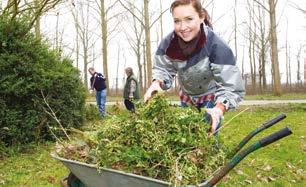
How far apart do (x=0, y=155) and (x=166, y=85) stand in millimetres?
4721

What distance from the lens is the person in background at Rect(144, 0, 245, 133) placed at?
9.87 feet

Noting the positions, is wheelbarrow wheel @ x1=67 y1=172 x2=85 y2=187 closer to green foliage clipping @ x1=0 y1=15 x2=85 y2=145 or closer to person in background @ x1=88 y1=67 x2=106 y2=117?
green foliage clipping @ x1=0 y1=15 x2=85 y2=145

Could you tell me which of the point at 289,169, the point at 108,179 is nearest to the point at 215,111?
the point at 108,179

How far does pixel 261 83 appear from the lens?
32.5m

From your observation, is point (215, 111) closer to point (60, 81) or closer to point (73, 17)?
point (60, 81)

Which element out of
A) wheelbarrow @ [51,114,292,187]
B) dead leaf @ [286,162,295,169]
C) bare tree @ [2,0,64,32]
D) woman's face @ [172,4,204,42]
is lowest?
dead leaf @ [286,162,295,169]

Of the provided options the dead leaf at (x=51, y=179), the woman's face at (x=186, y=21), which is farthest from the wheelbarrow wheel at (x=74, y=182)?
the dead leaf at (x=51, y=179)

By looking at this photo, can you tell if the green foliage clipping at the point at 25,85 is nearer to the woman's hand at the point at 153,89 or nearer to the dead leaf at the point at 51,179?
the dead leaf at the point at 51,179

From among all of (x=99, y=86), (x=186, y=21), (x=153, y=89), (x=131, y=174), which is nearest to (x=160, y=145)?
(x=131, y=174)

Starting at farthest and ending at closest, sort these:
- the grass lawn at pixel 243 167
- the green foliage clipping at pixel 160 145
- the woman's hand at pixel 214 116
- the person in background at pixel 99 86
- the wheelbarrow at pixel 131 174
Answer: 1. the person in background at pixel 99 86
2. the grass lawn at pixel 243 167
3. the woman's hand at pixel 214 116
4. the green foliage clipping at pixel 160 145
5. the wheelbarrow at pixel 131 174

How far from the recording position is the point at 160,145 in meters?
2.36

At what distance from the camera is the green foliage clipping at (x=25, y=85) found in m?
7.31

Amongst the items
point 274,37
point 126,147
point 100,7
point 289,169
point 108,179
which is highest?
point 100,7

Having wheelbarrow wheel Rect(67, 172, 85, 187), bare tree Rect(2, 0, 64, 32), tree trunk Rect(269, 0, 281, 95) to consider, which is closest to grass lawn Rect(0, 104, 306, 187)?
bare tree Rect(2, 0, 64, 32)
